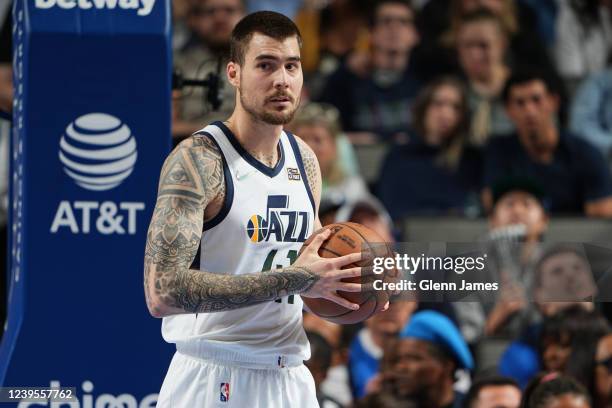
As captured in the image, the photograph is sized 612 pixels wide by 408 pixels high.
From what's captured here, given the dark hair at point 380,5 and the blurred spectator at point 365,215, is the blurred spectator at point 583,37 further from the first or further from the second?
the blurred spectator at point 365,215

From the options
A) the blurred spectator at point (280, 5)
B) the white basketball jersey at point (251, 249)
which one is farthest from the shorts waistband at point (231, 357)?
the blurred spectator at point (280, 5)

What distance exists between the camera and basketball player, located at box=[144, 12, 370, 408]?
4.42 metres

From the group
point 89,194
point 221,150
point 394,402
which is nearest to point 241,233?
point 221,150

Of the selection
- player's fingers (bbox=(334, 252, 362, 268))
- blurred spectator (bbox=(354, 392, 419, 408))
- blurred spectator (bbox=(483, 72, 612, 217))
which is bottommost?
blurred spectator (bbox=(354, 392, 419, 408))

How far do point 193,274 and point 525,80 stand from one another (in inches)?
235

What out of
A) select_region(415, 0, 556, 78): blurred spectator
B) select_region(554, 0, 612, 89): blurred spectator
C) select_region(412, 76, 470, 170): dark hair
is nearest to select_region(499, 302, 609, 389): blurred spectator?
select_region(412, 76, 470, 170): dark hair

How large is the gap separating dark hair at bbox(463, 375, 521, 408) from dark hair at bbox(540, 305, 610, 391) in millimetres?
519

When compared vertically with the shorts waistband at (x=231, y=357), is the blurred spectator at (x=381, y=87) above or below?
above

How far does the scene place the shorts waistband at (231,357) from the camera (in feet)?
15.6

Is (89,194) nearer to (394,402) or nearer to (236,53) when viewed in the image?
(236,53)

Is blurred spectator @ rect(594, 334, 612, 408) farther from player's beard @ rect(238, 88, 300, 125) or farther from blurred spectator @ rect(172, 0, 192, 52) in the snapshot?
blurred spectator @ rect(172, 0, 192, 52)

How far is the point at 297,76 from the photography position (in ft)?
15.5

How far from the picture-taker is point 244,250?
4.69 m

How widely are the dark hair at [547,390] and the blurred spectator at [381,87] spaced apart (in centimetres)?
437
